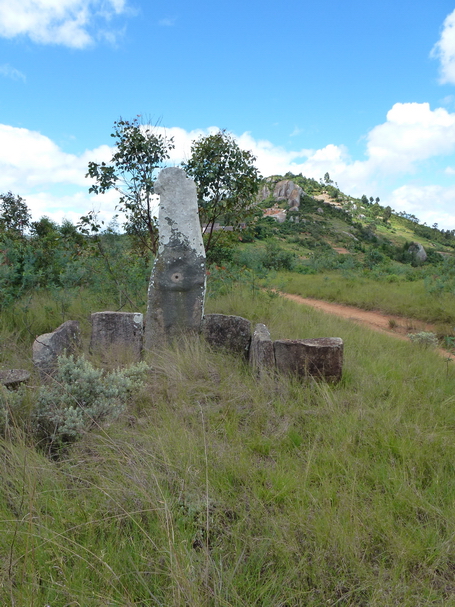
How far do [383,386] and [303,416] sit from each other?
3.62ft

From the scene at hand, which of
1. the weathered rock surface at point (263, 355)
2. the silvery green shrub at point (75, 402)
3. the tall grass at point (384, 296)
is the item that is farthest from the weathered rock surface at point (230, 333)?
the tall grass at point (384, 296)

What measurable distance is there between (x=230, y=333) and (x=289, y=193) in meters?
50.5

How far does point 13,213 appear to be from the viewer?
387 inches

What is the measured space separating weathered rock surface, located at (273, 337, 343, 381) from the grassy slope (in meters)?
0.22

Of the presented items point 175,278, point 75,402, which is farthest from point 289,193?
point 75,402

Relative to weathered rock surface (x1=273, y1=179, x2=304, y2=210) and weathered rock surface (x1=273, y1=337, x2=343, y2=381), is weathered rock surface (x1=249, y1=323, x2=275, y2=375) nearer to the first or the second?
weathered rock surface (x1=273, y1=337, x2=343, y2=381)

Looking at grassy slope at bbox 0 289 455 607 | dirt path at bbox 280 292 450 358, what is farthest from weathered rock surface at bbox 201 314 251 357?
dirt path at bbox 280 292 450 358

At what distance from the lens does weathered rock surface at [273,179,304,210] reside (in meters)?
48.3

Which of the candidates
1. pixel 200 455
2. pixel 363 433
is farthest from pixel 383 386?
pixel 200 455

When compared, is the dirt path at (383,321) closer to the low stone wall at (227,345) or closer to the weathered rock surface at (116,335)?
the low stone wall at (227,345)

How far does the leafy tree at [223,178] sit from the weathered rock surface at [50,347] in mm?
3147

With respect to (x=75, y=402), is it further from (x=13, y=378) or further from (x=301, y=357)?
(x=301, y=357)

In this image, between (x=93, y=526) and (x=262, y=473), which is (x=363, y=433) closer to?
(x=262, y=473)

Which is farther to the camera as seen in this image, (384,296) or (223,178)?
(384,296)
